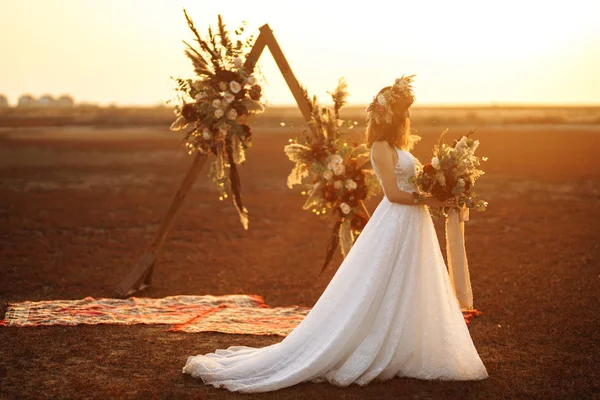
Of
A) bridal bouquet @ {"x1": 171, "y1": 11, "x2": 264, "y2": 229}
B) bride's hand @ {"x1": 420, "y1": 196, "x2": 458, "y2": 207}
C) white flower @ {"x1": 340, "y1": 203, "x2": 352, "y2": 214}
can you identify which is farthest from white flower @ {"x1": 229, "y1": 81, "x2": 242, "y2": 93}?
bride's hand @ {"x1": 420, "y1": 196, "x2": 458, "y2": 207}

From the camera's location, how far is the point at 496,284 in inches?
487

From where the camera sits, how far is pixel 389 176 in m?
7.62

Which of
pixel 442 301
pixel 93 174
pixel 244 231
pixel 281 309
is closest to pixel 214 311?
pixel 281 309

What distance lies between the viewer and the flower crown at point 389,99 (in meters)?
7.66

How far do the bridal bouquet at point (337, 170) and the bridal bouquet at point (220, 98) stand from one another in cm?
119

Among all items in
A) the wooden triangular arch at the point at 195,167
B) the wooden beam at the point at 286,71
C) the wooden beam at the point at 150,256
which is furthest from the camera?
the wooden beam at the point at 150,256

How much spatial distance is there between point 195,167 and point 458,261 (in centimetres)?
463

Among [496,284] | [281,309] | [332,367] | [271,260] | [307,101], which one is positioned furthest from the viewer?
[271,260]

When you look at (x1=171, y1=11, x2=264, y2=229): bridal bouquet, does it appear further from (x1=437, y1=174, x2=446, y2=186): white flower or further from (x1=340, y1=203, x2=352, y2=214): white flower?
(x1=437, y1=174, x2=446, y2=186): white flower

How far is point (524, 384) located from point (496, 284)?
Answer: 4967 millimetres

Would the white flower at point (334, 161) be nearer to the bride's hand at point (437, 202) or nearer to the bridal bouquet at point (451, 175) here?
the bridal bouquet at point (451, 175)

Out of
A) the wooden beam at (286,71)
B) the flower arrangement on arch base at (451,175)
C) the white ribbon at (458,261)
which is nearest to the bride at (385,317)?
the flower arrangement on arch base at (451,175)

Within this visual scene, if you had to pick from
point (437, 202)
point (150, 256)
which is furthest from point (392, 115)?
point (150, 256)

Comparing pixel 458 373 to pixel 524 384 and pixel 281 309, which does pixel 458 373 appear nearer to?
pixel 524 384
